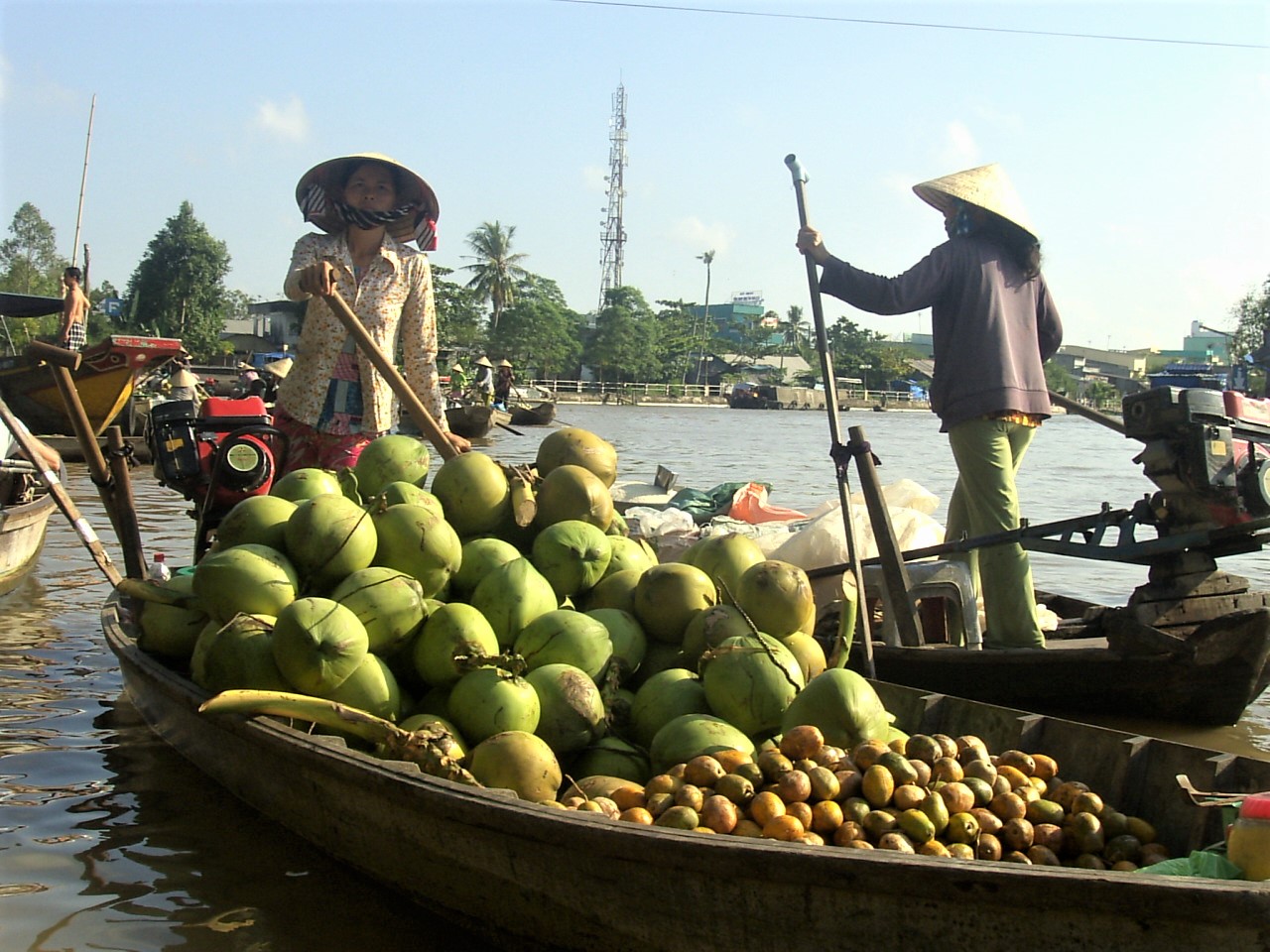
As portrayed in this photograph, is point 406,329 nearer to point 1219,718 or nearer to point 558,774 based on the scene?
point 558,774

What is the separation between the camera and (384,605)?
2.88m

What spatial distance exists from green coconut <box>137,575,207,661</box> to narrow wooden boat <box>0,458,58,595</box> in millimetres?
2899

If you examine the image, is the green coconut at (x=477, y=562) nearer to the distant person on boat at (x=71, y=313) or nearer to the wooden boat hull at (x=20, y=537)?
the wooden boat hull at (x=20, y=537)

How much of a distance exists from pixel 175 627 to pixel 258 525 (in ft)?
2.00

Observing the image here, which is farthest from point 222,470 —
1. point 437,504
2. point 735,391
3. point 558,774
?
point 735,391

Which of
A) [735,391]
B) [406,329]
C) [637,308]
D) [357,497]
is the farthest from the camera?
[637,308]

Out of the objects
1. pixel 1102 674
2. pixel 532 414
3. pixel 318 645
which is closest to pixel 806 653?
pixel 318 645

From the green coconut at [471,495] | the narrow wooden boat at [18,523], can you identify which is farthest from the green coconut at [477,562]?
the narrow wooden boat at [18,523]

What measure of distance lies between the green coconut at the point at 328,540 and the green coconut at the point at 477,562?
25 centimetres

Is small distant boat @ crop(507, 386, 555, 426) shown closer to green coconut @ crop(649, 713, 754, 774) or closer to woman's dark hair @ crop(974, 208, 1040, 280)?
woman's dark hair @ crop(974, 208, 1040, 280)

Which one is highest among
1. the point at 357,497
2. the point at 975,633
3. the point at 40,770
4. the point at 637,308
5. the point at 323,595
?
the point at 637,308

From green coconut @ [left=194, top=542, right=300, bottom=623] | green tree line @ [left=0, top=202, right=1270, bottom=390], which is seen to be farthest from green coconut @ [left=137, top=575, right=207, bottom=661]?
green tree line @ [left=0, top=202, right=1270, bottom=390]

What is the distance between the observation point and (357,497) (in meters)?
3.43

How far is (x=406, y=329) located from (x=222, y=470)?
0.90m
